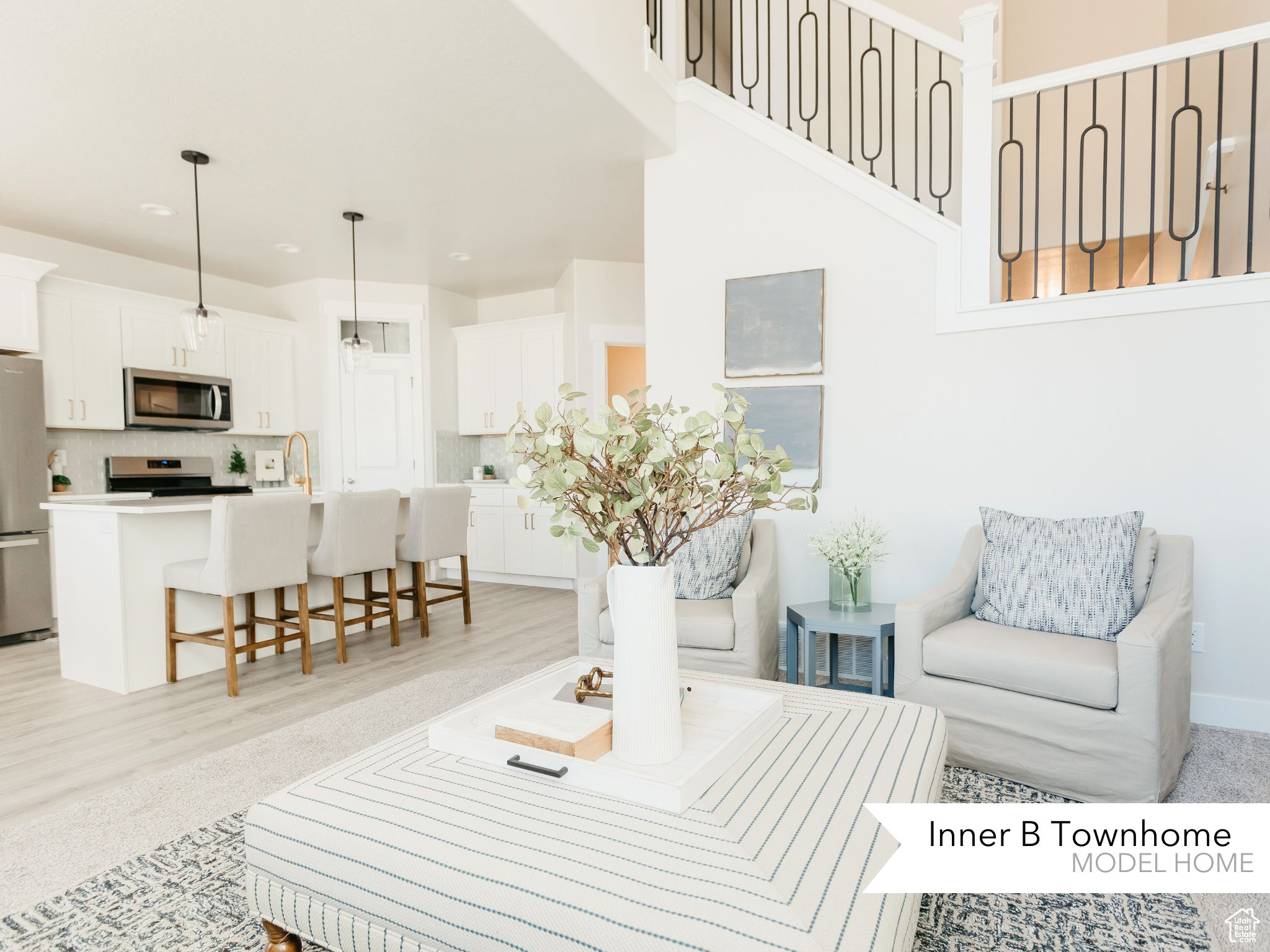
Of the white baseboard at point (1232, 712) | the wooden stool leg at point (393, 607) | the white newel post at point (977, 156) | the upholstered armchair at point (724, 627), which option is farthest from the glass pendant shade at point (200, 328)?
the white baseboard at point (1232, 712)

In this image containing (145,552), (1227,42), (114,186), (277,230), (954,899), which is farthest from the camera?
(277,230)

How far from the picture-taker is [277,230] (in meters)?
4.92

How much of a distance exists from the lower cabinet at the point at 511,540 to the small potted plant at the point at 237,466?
6.47 ft

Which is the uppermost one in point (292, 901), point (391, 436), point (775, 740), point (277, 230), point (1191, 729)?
point (277, 230)

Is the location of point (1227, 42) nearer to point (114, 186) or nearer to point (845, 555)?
point (845, 555)

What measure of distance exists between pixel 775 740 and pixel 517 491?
5.01m

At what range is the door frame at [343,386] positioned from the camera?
6.18m

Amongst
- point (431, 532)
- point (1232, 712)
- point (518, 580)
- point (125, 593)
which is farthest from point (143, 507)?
point (1232, 712)

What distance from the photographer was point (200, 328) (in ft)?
12.0

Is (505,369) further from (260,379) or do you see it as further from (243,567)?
(243,567)

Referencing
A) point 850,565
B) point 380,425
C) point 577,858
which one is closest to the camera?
point 577,858

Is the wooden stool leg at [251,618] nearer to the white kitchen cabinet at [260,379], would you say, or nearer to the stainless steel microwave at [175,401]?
the stainless steel microwave at [175,401]

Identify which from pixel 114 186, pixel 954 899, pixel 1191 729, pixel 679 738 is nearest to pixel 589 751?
pixel 679 738

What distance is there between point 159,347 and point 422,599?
3040 millimetres
